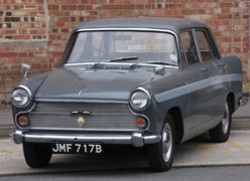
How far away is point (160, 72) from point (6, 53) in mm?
5295

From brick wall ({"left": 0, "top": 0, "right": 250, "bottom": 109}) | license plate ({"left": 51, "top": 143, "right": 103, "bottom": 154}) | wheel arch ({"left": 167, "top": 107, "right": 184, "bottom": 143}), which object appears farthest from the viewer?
brick wall ({"left": 0, "top": 0, "right": 250, "bottom": 109})

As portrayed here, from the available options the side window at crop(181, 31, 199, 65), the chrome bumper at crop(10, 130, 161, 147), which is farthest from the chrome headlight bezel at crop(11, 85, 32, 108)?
the side window at crop(181, 31, 199, 65)

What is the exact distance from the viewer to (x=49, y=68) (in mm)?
13391

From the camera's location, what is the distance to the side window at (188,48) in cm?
927

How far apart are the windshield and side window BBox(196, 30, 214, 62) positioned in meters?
0.85

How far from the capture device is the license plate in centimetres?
794

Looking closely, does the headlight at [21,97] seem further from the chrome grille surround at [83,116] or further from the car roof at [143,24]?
the car roof at [143,24]

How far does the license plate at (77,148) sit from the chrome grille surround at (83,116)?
0.18m

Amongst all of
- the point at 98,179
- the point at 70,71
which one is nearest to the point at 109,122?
the point at 98,179

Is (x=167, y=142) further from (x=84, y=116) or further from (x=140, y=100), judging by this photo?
(x=84, y=116)

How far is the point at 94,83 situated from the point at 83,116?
44cm

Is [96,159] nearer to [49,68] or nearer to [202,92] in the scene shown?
[202,92]

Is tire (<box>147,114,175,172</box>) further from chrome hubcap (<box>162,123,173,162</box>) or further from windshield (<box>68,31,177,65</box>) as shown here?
windshield (<box>68,31,177,65</box>)

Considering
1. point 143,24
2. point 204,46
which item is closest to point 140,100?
point 143,24
